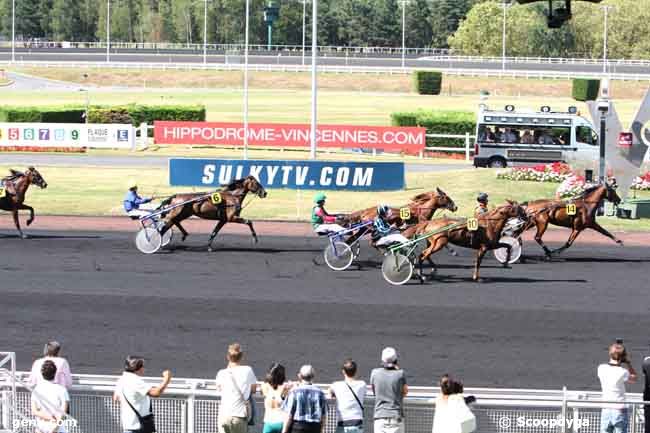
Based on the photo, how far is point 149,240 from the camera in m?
23.2

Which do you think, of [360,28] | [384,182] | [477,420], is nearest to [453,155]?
[384,182]

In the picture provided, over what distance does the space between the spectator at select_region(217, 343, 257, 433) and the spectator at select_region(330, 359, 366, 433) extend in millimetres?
747

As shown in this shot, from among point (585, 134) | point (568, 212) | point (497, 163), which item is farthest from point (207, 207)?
point (585, 134)

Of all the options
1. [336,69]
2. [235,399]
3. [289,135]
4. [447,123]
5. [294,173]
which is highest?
[336,69]

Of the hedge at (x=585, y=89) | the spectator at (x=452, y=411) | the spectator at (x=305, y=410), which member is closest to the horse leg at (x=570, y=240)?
the spectator at (x=452, y=411)

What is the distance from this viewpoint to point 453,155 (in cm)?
4688

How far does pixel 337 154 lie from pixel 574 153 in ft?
36.7

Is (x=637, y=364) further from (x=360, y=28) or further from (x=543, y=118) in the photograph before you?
(x=360, y=28)

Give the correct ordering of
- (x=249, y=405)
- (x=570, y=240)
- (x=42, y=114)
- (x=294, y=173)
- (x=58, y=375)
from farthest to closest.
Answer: (x=42, y=114), (x=294, y=173), (x=570, y=240), (x=58, y=375), (x=249, y=405)

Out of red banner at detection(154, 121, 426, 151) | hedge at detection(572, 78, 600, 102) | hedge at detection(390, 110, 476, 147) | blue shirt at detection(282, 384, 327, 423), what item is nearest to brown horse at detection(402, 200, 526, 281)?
blue shirt at detection(282, 384, 327, 423)

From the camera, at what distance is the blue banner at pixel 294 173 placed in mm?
31438

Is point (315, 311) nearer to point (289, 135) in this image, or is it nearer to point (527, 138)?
point (527, 138)

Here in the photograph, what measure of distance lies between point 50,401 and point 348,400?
2533mm

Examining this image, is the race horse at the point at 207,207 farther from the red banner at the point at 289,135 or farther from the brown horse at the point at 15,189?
the red banner at the point at 289,135
